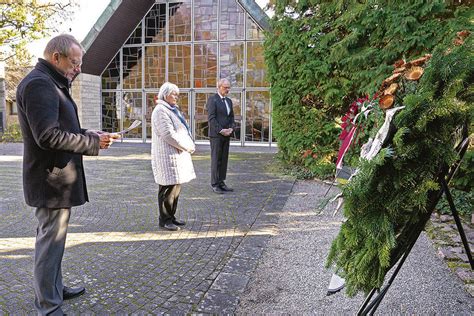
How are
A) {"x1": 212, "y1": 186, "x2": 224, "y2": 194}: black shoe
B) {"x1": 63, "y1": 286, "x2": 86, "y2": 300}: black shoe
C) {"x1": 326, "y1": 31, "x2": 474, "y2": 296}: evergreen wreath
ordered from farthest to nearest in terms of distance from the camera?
{"x1": 212, "y1": 186, "x2": 224, "y2": 194}: black shoe → {"x1": 63, "y1": 286, "x2": 86, "y2": 300}: black shoe → {"x1": 326, "y1": 31, "x2": 474, "y2": 296}: evergreen wreath

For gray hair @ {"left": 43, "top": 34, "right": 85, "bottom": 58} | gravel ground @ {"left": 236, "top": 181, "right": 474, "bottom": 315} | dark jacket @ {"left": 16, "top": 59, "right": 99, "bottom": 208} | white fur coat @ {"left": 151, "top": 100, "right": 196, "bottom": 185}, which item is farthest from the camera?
white fur coat @ {"left": 151, "top": 100, "right": 196, "bottom": 185}

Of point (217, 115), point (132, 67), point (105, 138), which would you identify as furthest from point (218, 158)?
point (132, 67)

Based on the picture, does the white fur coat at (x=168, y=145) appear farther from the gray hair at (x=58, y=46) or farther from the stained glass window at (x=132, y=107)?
the stained glass window at (x=132, y=107)

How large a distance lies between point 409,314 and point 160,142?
11.2 feet

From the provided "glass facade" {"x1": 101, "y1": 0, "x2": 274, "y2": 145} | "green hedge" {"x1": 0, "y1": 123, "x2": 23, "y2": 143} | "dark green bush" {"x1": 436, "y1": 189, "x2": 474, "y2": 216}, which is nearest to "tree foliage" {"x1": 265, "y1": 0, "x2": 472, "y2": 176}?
"dark green bush" {"x1": 436, "y1": 189, "x2": 474, "y2": 216}

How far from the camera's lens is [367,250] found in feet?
7.08

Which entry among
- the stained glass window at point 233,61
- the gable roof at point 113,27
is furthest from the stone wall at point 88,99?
the stained glass window at point 233,61

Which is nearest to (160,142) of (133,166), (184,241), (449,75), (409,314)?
(184,241)

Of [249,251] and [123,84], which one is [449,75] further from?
[123,84]

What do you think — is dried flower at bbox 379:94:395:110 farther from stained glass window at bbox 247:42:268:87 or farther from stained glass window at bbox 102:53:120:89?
stained glass window at bbox 102:53:120:89

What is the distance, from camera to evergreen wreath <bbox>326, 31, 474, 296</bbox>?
201 cm

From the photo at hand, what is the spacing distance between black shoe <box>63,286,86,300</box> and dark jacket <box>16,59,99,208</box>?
921 millimetres

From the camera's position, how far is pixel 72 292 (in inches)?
138

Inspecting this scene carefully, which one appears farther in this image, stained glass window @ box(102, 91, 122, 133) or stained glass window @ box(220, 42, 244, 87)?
stained glass window @ box(102, 91, 122, 133)
